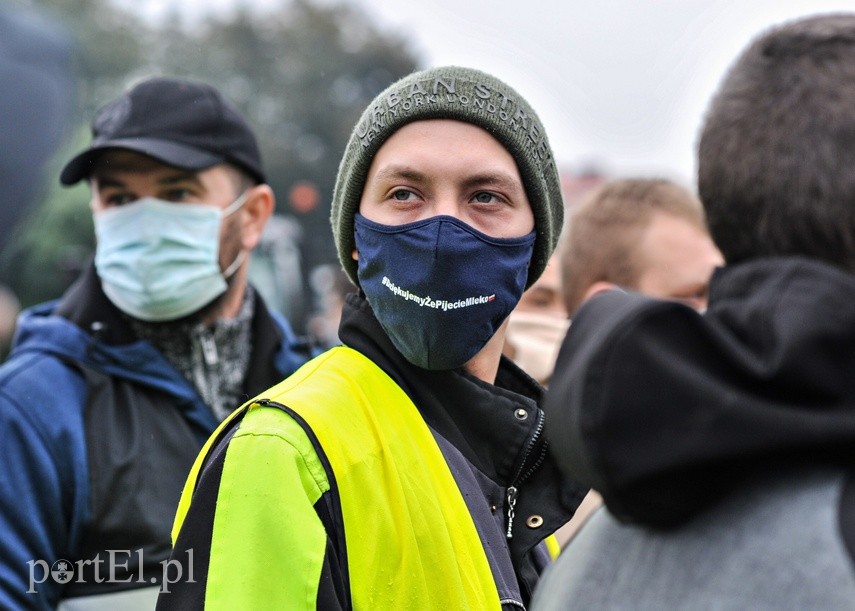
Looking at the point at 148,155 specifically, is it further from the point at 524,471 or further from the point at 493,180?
the point at 524,471

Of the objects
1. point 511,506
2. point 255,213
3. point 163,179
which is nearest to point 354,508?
point 511,506

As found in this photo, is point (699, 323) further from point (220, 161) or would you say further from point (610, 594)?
point (220, 161)

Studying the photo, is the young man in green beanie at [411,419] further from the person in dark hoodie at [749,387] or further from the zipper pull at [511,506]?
the person in dark hoodie at [749,387]

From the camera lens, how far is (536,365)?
14.0 ft

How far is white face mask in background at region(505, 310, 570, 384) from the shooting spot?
425cm

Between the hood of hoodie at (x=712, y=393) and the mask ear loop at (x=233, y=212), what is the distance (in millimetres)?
2971

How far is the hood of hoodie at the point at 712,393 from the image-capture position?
1.26m

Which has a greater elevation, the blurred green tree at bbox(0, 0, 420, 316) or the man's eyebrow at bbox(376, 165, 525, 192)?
the man's eyebrow at bbox(376, 165, 525, 192)

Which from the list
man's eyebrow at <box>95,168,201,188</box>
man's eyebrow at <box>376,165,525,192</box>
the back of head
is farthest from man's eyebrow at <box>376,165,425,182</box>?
the back of head

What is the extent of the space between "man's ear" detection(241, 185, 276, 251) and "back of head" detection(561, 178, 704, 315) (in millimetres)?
1253

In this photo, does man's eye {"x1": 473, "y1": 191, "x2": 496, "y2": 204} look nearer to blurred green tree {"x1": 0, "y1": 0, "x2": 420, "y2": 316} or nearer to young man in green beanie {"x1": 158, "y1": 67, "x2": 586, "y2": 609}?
young man in green beanie {"x1": 158, "y1": 67, "x2": 586, "y2": 609}

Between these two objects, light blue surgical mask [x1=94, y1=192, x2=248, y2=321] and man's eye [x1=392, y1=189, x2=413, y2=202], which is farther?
light blue surgical mask [x1=94, y1=192, x2=248, y2=321]

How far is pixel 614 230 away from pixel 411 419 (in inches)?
92.1

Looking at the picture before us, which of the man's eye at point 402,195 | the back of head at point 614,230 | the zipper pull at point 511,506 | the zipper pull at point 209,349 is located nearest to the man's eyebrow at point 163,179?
the zipper pull at point 209,349
